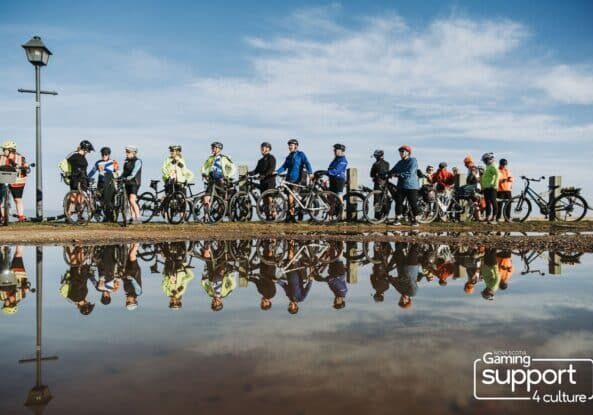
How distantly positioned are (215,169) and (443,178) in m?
7.37

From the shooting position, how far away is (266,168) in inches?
539

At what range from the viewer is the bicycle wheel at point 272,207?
44.9ft

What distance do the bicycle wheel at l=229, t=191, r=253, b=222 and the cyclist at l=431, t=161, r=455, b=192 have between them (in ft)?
20.1

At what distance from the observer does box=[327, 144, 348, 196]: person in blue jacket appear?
14062 mm

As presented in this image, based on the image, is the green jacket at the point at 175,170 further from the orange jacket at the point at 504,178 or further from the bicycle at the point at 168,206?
the orange jacket at the point at 504,178

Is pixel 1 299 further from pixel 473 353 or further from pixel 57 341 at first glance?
pixel 473 353

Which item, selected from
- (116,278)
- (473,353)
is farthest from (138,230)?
(473,353)

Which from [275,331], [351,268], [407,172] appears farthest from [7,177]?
[275,331]

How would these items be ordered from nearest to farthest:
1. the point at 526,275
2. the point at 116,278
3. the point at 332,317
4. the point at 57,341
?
the point at 57,341 → the point at 332,317 → the point at 116,278 → the point at 526,275

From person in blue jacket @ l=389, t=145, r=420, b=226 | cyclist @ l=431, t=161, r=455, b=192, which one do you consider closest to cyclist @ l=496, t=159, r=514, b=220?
cyclist @ l=431, t=161, r=455, b=192

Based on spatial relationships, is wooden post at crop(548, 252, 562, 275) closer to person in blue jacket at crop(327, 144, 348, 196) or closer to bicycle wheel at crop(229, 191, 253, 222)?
person in blue jacket at crop(327, 144, 348, 196)

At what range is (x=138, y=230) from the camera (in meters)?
11.8

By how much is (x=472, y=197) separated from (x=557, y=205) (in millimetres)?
3233

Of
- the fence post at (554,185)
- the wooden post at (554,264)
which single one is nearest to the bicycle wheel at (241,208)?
the wooden post at (554,264)
